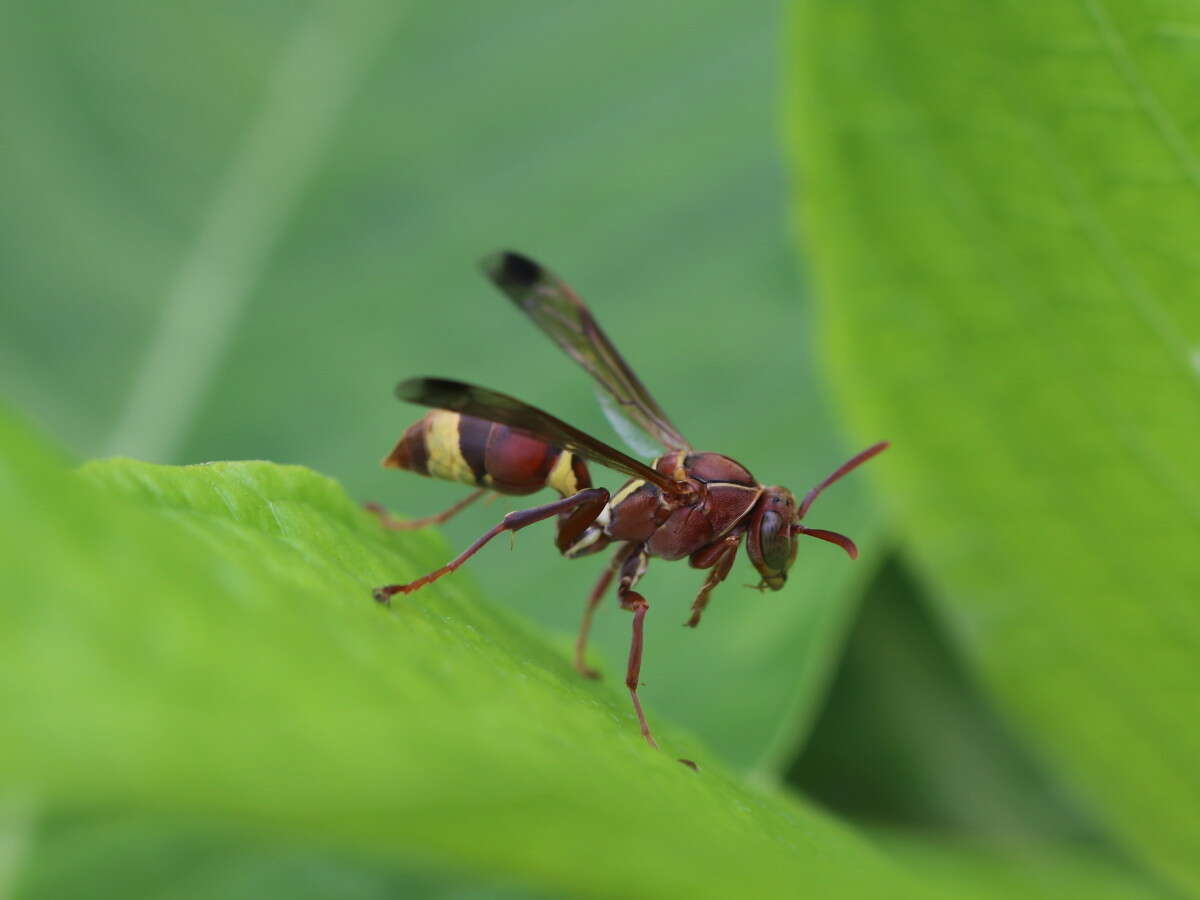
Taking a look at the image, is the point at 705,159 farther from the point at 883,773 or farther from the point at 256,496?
the point at 256,496

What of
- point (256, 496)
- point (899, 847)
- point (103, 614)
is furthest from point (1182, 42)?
point (899, 847)

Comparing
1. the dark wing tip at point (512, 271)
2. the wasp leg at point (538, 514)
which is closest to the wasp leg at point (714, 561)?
the wasp leg at point (538, 514)

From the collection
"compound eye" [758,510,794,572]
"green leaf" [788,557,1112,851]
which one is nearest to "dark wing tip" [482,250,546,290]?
"compound eye" [758,510,794,572]

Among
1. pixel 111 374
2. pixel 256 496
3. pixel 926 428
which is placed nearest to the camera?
pixel 256 496

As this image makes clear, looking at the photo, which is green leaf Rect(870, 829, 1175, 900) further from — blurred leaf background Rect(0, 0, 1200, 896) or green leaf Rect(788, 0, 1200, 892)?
green leaf Rect(788, 0, 1200, 892)

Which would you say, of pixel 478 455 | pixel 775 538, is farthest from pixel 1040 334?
pixel 478 455

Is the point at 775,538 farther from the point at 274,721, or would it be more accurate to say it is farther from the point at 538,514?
the point at 274,721
